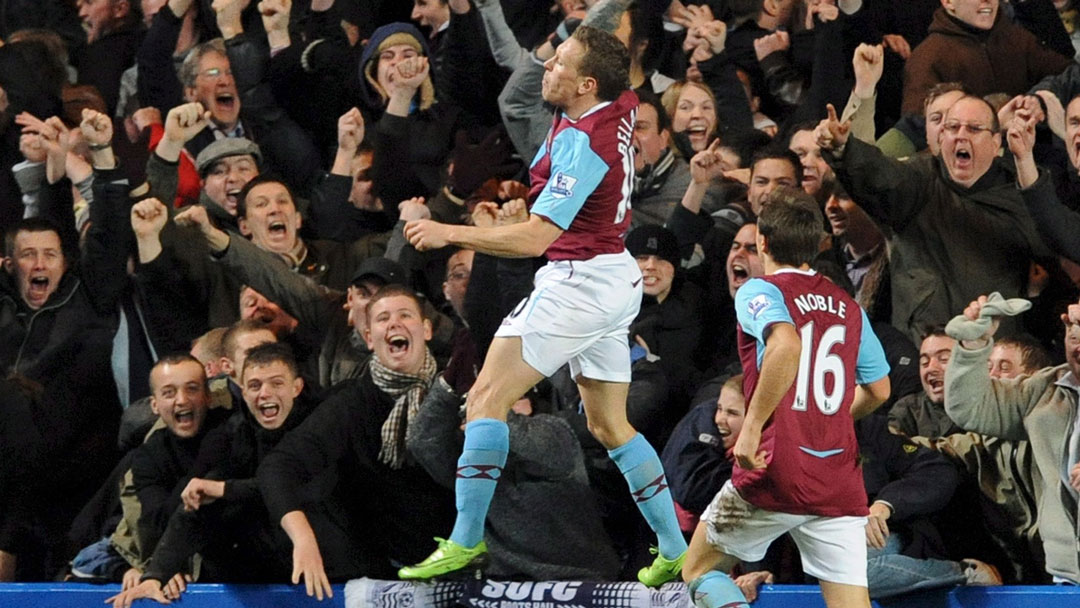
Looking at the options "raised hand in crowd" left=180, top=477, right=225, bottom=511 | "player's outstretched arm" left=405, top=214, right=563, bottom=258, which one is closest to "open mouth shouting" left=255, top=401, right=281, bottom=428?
"raised hand in crowd" left=180, top=477, right=225, bottom=511

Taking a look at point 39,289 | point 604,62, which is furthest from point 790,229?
point 39,289

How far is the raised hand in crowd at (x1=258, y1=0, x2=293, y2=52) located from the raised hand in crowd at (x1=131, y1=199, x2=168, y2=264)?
1.55 metres

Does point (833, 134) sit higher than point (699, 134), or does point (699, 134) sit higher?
point (833, 134)

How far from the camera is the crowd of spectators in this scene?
252 inches

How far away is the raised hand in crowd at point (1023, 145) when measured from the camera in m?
6.69

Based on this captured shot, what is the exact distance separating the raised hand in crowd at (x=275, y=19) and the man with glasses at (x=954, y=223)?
3384 mm

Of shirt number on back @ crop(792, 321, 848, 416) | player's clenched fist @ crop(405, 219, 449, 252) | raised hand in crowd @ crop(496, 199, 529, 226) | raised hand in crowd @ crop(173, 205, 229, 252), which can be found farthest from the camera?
raised hand in crowd @ crop(173, 205, 229, 252)

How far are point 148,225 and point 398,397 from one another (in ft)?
6.33

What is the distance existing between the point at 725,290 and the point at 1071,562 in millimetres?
2018

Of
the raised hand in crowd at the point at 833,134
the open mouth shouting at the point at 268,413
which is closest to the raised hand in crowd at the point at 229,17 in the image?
the open mouth shouting at the point at 268,413

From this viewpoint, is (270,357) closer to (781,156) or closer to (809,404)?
(781,156)

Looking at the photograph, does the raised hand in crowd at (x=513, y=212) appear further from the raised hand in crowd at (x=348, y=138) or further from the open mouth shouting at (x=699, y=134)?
the raised hand in crowd at (x=348, y=138)

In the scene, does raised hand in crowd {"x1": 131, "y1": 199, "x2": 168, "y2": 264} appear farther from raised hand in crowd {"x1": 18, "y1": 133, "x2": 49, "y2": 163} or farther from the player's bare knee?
the player's bare knee

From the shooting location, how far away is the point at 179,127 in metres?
8.16
